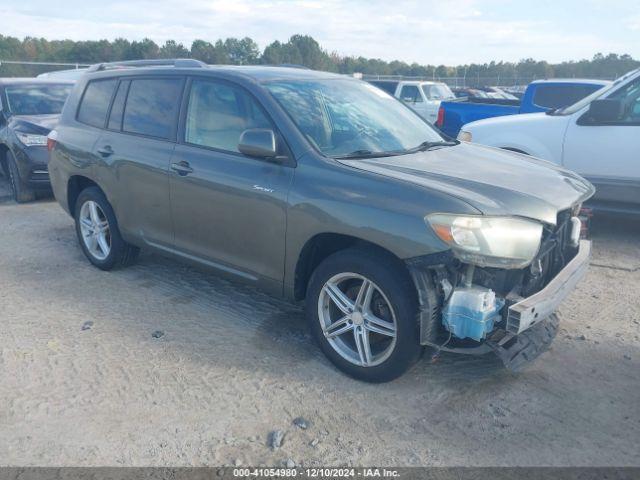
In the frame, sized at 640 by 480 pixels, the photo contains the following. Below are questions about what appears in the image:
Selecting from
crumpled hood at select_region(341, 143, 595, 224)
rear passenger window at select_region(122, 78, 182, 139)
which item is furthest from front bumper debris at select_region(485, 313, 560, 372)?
rear passenger window at select_region(122, 78, 182, 139)

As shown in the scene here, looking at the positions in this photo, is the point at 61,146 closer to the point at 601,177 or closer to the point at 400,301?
the point at 400,301

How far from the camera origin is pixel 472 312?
310cm

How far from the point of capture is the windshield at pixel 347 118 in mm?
4000

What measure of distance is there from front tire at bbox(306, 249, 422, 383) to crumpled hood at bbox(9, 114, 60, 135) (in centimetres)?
639

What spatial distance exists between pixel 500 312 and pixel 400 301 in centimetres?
54

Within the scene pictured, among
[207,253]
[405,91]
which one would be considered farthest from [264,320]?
[405,91]

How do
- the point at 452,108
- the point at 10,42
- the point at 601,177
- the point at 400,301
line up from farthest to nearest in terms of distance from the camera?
the point at 10,42 < the point at 452,108 < the point at 601,177 < the point at 400,301

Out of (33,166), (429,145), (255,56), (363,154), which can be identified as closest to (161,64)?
(363,154)

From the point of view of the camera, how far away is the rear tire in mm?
8500

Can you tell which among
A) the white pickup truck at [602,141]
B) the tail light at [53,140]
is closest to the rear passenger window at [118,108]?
the tail light at [53,140]

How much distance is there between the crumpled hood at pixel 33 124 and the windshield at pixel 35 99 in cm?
31

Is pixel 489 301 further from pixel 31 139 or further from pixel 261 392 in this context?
pixel 31 139

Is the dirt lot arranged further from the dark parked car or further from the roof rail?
the dark parked car

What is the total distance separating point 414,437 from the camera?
3105 millimetres
